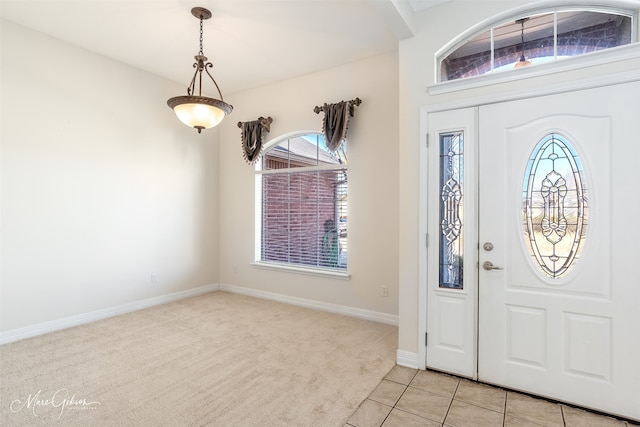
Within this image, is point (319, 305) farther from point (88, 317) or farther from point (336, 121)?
point (88, 317)

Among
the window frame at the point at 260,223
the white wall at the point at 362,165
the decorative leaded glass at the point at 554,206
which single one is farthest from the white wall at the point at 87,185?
the decorative leaded glass at the point at 554,206

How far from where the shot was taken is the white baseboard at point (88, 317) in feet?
10.9

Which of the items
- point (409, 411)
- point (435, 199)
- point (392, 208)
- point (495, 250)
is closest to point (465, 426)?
point (409, 411)

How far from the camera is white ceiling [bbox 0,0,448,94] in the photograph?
2.97 meters

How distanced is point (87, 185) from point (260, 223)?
2.28 m

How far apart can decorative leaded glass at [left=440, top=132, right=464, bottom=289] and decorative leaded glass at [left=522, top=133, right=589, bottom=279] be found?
1.53ft

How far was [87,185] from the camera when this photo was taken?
12.7 ft

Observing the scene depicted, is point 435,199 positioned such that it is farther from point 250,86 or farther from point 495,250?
point 250,86

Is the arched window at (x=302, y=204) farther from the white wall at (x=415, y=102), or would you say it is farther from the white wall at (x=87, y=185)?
the white wall at (x=415, y=102)

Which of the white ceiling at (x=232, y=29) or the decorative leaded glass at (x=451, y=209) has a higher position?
the white ceiling at (x=232, y=29)

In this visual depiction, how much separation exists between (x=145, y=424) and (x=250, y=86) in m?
4.40

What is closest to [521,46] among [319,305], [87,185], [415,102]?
[415,102]

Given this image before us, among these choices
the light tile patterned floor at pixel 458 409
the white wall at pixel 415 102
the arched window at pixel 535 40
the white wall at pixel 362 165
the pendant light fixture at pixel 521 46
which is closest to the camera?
the light tile patterned floor at pixel 458 409

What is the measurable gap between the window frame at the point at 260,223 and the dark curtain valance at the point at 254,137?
0.51ft
